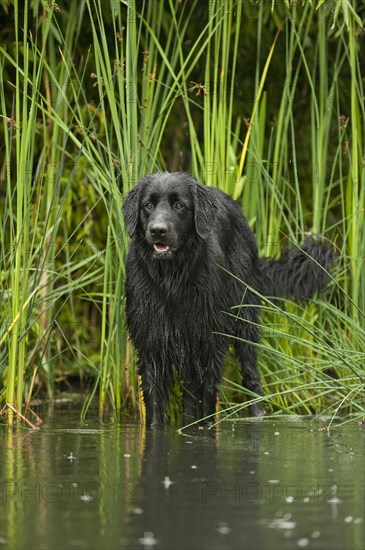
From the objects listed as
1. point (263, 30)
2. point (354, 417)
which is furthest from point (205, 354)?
point (263, 30)

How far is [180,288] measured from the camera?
212 inches

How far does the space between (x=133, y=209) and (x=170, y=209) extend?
0.59 feet

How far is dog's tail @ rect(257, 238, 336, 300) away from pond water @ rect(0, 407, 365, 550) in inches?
39.5

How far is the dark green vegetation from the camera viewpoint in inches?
207

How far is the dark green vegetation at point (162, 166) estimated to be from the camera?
5.25 m

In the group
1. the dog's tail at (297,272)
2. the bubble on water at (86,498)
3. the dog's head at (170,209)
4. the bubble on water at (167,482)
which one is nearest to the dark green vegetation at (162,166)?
the dog's tail at (297,272)

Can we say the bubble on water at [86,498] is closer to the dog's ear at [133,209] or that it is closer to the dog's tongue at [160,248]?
the dog's tongue at [160,248]

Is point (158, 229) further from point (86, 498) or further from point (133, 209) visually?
point (86, 498)

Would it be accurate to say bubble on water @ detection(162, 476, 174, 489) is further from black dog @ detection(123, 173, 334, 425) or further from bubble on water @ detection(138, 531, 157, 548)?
black dog @ detection(123, 173, 334, 425)

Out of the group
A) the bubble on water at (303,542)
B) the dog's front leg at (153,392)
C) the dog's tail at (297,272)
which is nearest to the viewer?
the bubble on water at (303,542)

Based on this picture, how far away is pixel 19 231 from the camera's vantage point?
510 centimetres

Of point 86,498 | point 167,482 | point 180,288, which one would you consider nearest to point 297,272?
point 180,288

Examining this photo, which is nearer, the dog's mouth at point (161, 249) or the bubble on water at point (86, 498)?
the bubble on water at point (86, 498)

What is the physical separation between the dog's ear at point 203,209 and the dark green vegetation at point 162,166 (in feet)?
1.31
